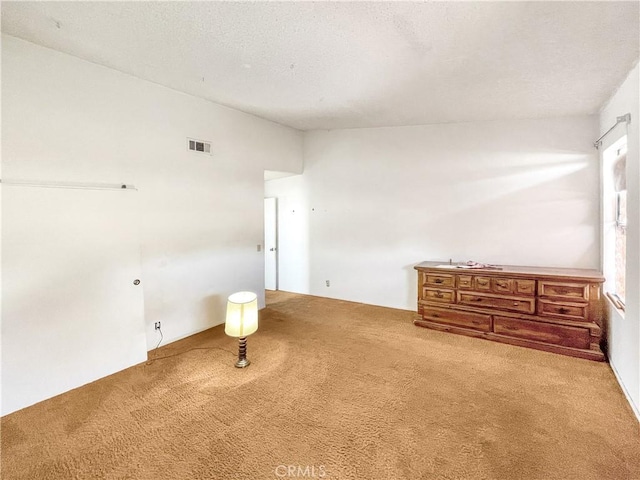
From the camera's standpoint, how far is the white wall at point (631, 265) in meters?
2.39

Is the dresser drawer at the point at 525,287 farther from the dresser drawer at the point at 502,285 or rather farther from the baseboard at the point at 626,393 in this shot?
the baseboard at the point at 626,393

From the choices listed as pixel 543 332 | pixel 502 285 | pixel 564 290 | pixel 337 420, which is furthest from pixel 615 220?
pixel 337 420

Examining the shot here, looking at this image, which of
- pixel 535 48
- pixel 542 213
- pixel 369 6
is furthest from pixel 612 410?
pixel 369 6

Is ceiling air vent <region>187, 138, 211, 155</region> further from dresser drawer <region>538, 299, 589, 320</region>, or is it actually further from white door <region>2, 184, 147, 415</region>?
dresser drawer <region>538, 299, 589, 320</region>

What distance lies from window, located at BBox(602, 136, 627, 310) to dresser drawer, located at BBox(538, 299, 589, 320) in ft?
0.94

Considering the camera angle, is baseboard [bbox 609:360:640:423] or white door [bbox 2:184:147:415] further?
white door [bbox 2:184:147:415]

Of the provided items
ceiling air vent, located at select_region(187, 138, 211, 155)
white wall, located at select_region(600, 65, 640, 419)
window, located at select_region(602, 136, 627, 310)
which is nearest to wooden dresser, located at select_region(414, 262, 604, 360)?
window, located at select_region(602, 136, 627, 310)

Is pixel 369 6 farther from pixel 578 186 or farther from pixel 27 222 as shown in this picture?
pixel 578 186

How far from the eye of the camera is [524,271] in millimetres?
3764

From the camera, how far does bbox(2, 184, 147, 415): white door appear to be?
2.49 metres

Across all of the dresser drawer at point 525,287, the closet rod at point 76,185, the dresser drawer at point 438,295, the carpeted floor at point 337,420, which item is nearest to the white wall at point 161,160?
the closet rod at point 76,185

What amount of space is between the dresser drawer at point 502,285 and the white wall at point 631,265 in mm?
966

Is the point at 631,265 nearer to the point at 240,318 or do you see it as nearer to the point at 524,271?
the point at 524,271

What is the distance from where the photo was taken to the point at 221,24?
223cm
